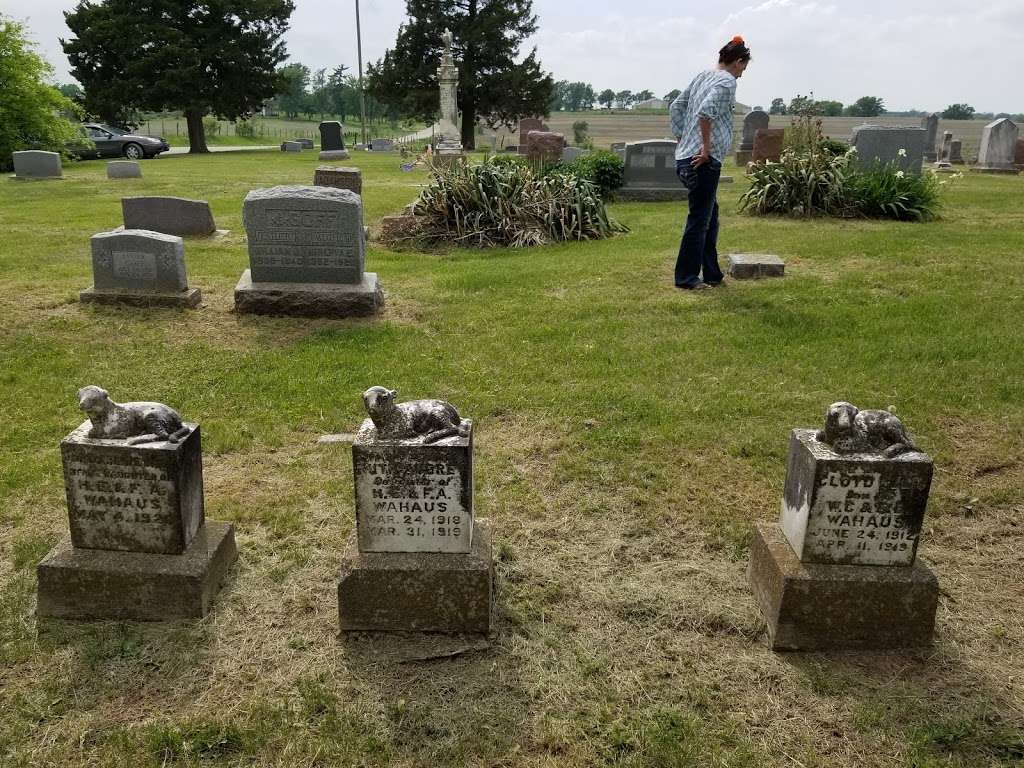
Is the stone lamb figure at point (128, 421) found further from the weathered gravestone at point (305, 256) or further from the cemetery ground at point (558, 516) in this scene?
the weathered gravestone at point (305, 256)

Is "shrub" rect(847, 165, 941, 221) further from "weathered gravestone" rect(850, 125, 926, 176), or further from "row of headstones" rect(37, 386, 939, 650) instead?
"row of headstones" rect(37, 386, 939, 650)

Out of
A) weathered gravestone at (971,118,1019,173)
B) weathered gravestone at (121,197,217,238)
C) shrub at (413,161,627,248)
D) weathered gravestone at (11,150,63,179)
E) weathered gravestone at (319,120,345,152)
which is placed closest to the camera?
weathered gravestone at (121,197,217,238)

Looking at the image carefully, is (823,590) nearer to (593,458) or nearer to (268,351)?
(593,458)

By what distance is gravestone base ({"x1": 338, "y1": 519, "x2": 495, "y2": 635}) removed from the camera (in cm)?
324

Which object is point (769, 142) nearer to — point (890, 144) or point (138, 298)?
point (890, 144)

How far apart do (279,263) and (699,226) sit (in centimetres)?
409

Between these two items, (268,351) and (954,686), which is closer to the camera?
(954,686)

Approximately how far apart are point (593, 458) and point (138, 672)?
2610mm

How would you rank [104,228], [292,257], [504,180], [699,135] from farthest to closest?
[104,228], [504,180], [292,257], [699,135]

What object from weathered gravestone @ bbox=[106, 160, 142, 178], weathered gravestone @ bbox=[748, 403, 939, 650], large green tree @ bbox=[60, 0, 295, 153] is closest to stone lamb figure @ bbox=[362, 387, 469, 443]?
weathered gravestone @ bbox=[748, 403, 939, 650]

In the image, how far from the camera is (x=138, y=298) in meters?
7.88

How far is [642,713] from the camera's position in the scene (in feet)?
9.45

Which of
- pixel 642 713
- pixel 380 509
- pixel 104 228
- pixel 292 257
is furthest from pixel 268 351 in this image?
pixel 104 228

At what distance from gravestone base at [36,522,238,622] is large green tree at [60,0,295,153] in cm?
3275
